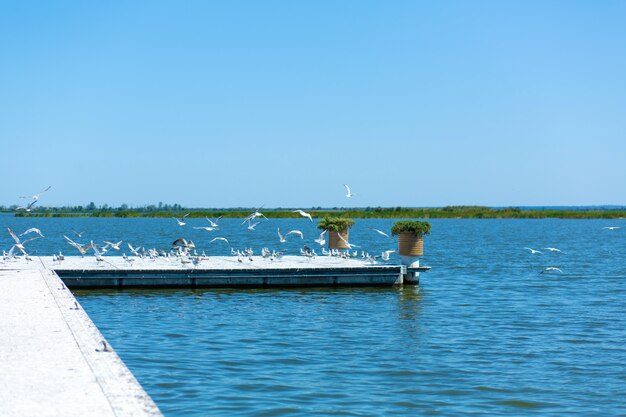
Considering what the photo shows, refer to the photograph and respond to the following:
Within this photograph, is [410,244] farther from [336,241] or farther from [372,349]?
[372,349]

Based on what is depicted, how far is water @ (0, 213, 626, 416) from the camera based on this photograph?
13.2 metres

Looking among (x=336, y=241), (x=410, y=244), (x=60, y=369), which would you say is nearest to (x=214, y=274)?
(x=410, y=244)

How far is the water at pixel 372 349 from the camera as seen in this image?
520 inches

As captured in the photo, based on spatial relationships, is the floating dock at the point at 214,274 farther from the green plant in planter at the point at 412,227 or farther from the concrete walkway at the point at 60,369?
the concrete walkway at the point at 60,369

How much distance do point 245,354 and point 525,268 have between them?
89.8 ft

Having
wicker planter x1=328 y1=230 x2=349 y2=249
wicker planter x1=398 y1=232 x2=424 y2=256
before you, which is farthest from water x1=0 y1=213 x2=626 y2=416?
wicker planter x1=328 y1=230 x2=349 y2=249

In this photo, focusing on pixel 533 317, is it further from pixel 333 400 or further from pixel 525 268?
pixel 525 268

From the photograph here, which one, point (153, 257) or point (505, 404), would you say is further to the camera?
point (153, 257)

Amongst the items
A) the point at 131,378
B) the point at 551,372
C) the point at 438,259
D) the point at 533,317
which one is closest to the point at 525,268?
the point at 438,259

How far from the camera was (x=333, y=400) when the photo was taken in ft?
43.0

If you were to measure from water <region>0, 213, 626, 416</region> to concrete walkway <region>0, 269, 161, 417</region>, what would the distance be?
4.70 ft

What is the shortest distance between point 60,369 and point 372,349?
810 centimetres

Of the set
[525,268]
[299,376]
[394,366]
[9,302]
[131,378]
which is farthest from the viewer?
[525,268]


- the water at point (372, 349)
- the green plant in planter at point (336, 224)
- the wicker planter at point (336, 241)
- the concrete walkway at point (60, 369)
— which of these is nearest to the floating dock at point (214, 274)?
the water at point (372, 349)
